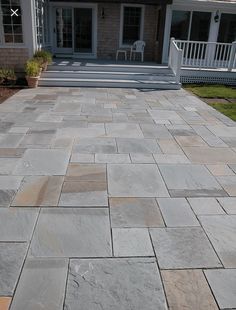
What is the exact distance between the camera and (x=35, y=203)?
10.6 ft

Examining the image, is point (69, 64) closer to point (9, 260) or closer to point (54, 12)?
point (54, 12)

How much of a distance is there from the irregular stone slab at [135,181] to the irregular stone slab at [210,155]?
2.62ft

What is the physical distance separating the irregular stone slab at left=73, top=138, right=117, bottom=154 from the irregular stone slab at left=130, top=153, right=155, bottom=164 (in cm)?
34

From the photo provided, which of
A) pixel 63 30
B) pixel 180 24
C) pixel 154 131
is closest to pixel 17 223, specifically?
pixel 154 131

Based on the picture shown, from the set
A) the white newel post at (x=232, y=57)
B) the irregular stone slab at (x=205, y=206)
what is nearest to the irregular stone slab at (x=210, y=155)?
the irregular stone slab at (x=205, y=206)

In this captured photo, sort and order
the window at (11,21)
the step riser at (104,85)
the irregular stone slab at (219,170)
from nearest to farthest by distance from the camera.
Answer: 1. the irregular stone slab at (219,170)
2. the window at (11,21)
3. the step riser at (104,85)

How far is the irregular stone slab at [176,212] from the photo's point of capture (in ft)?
9.90

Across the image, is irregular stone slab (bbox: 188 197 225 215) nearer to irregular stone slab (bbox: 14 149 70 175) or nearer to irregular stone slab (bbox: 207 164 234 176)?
irregular stone slab (bbox: 207 164 234 176)

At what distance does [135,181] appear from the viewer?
3.82 m

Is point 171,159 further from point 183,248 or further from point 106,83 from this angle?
point 106,83

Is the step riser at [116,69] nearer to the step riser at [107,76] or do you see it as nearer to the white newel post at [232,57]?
the step riser at [107,76]

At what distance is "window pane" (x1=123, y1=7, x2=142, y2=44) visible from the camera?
40.9 feet

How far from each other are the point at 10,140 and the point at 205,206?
330 cm

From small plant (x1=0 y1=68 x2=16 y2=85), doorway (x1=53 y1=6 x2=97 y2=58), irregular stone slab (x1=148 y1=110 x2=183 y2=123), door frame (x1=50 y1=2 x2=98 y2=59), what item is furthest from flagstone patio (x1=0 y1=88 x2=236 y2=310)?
doorway (x1=53 y1=6 x2=97 y2=58)
